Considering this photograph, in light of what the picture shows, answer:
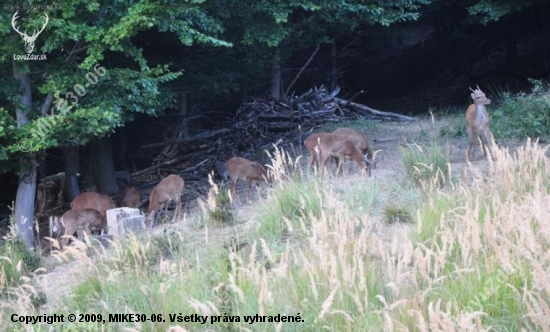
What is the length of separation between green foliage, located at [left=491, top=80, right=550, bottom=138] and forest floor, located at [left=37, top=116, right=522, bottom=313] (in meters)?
0.55

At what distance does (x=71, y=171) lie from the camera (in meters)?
14.1

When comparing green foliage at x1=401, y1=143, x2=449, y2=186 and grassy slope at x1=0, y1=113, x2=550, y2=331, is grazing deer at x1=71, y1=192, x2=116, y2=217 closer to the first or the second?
grassy slope at x1=0, y1=113, x2=550, y2=331

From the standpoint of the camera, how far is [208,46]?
45.8 ft

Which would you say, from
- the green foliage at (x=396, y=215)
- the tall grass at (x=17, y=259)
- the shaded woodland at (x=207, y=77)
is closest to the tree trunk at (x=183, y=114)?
the shaded woodland at (x=207, y=77)

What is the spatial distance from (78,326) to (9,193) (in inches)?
549

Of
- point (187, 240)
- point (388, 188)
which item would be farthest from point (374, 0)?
point (187, 240)

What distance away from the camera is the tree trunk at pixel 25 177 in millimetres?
10117

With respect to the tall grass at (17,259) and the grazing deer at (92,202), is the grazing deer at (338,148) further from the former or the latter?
the tall grass at (17,259)

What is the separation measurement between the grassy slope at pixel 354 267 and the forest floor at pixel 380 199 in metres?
0.04

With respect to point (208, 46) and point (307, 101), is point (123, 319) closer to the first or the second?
point (208, 46)

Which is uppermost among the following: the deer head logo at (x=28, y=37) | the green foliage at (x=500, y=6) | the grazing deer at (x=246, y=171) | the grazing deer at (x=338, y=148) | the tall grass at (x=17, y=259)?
the green foliage at (x=500, y=6)

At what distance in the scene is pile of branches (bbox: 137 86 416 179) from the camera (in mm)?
16250

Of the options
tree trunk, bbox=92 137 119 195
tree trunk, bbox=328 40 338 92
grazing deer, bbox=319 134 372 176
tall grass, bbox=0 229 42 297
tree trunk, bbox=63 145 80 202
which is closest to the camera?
tall grass, bbox=0 229 42 297

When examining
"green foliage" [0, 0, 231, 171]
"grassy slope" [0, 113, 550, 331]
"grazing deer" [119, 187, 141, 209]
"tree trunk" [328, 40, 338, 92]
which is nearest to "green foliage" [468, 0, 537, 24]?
"tree trunk" [328, 40, 338, 92]
